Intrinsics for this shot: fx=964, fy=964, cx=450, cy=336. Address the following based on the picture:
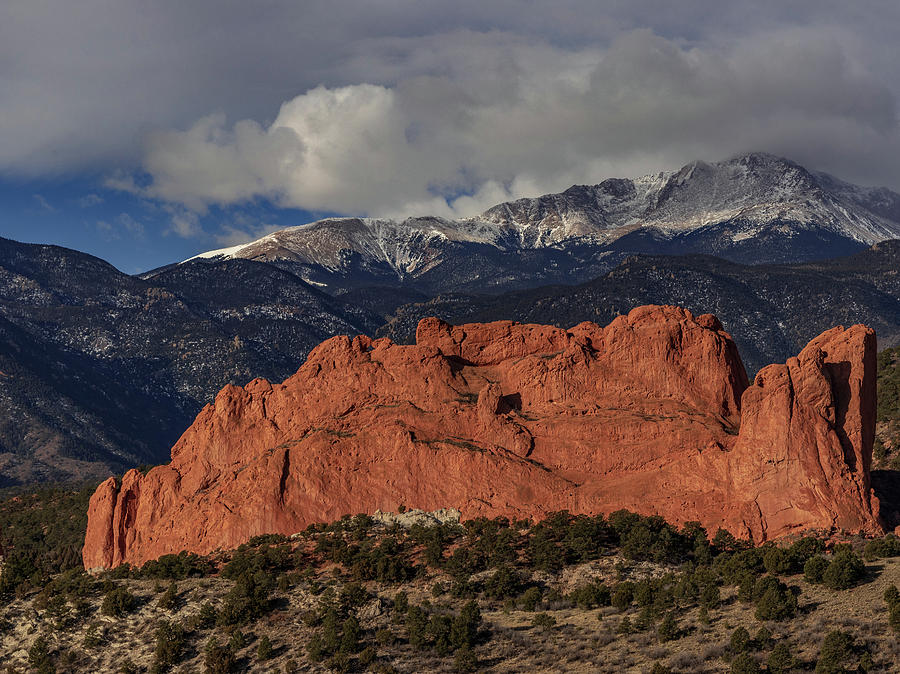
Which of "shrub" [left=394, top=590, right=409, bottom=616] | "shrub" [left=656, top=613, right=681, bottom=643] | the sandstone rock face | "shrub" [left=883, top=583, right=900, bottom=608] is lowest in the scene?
"shrub" [left=656, top=613, right=681, bottom=643]

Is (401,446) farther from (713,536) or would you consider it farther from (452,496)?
(713,536)

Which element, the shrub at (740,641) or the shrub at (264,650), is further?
the shrub at (264,650)

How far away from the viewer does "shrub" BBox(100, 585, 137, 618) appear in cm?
6450

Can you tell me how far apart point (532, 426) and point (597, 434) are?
5.38 meters

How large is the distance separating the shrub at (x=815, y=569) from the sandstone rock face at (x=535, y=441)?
8.85m

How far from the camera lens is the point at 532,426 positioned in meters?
79.2

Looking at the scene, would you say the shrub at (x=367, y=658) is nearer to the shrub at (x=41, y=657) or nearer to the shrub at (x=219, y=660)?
the shrub at (x=219, y=660)

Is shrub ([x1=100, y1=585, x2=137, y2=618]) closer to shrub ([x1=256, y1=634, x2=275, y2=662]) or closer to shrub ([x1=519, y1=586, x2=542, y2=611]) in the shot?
shrub ([x1=256, y1=634, x2=275, y2=662])

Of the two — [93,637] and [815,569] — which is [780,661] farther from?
[93,637]

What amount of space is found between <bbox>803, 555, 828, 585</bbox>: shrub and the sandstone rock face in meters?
8.85

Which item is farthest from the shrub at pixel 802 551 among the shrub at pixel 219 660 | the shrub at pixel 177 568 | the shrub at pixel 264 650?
the shrub at pixel 177 568

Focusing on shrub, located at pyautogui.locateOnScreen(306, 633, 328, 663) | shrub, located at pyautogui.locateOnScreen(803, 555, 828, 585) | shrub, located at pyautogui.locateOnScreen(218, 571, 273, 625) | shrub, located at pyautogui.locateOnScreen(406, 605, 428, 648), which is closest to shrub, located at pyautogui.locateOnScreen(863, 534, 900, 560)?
shrub, located at pyautogui.locateOnScreen(803, 555, 828, 585)

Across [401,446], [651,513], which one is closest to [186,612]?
[401,446]

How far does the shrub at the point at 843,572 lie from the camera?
5847 centimetres
